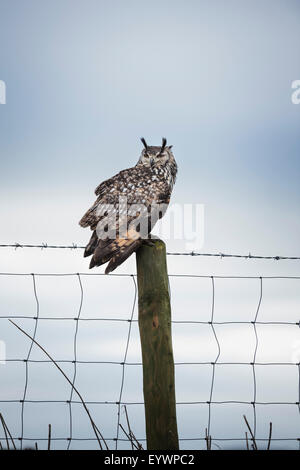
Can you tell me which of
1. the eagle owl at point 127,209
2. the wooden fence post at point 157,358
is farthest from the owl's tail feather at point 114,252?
the wooden fence post at point 157,358

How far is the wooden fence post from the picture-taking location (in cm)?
351

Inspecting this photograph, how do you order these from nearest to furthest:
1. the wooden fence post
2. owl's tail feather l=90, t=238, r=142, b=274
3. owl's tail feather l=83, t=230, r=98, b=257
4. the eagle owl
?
the wooden fence post < owl's tail feather l=90, t=238, r=142, b=274 < the eagle owl < owl's tail feather l=83, t=230, r=98, b=257

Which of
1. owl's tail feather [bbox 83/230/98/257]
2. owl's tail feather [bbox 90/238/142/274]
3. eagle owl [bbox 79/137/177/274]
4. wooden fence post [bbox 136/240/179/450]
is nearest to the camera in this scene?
wooden fence post [bbox 136/240/179/450]

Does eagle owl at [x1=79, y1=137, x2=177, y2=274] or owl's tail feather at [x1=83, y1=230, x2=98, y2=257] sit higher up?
eagle owl at [x1=79, y1=137, x2=177, y2=274]

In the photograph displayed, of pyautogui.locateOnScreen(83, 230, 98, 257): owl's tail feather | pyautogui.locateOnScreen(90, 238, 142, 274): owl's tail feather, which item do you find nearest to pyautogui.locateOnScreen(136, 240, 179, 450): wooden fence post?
pyautogui.locateOnScreen(90, 238, 142, 274): owl's tail feather

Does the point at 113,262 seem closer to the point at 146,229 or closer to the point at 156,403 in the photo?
the point at 146,229

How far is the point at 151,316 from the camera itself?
3.64 m

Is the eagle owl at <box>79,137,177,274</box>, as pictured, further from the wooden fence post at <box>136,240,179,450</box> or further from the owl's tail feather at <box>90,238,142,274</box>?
the wooden fence post at <box>136,240,179,450</box>

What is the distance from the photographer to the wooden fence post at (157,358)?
11.5 feet

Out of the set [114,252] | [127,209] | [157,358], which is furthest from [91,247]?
[157,358]

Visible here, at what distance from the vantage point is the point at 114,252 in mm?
4094

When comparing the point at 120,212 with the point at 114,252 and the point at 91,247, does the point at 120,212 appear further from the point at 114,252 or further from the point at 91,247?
the point at 114,252
